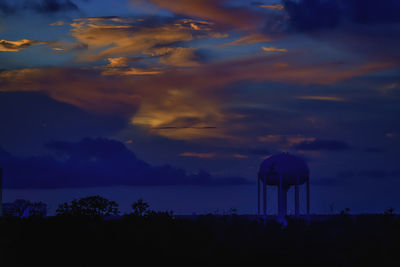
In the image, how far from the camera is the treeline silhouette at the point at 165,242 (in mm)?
48375

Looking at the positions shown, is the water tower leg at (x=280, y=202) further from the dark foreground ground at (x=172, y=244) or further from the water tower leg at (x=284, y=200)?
the dark foreground ground at (x=172, y=244)

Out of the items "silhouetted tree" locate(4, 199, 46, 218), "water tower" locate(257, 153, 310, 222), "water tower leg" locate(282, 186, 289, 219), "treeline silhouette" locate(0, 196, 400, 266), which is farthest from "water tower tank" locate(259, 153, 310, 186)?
"silhouetted tree" locate(4, 199, 46, 218)

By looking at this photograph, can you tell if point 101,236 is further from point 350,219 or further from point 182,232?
point 350,219

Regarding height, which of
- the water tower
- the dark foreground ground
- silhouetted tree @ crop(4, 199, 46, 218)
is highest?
the water tower

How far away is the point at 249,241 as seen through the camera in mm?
76250

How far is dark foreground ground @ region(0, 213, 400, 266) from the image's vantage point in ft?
158

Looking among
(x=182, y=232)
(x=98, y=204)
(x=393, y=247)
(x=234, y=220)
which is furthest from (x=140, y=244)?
(x=234, y=220)

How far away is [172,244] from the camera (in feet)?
181

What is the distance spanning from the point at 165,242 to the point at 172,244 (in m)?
1.51

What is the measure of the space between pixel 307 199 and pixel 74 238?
36.8 m

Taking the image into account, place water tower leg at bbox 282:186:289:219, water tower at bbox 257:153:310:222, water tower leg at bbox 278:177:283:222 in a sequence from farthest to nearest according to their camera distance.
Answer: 1. water tower leg at bbox 282:186:289:219
2. water tower leg at bbox 278:177:283:222
3. water tower at bbox 257:153:310:222

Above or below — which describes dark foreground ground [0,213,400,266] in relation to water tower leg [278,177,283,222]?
below

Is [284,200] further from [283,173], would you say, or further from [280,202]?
[283,173]

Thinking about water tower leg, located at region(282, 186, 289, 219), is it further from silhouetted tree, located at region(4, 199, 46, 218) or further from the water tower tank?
silhouetted tree, located at region(4, 199, 46, 218)
